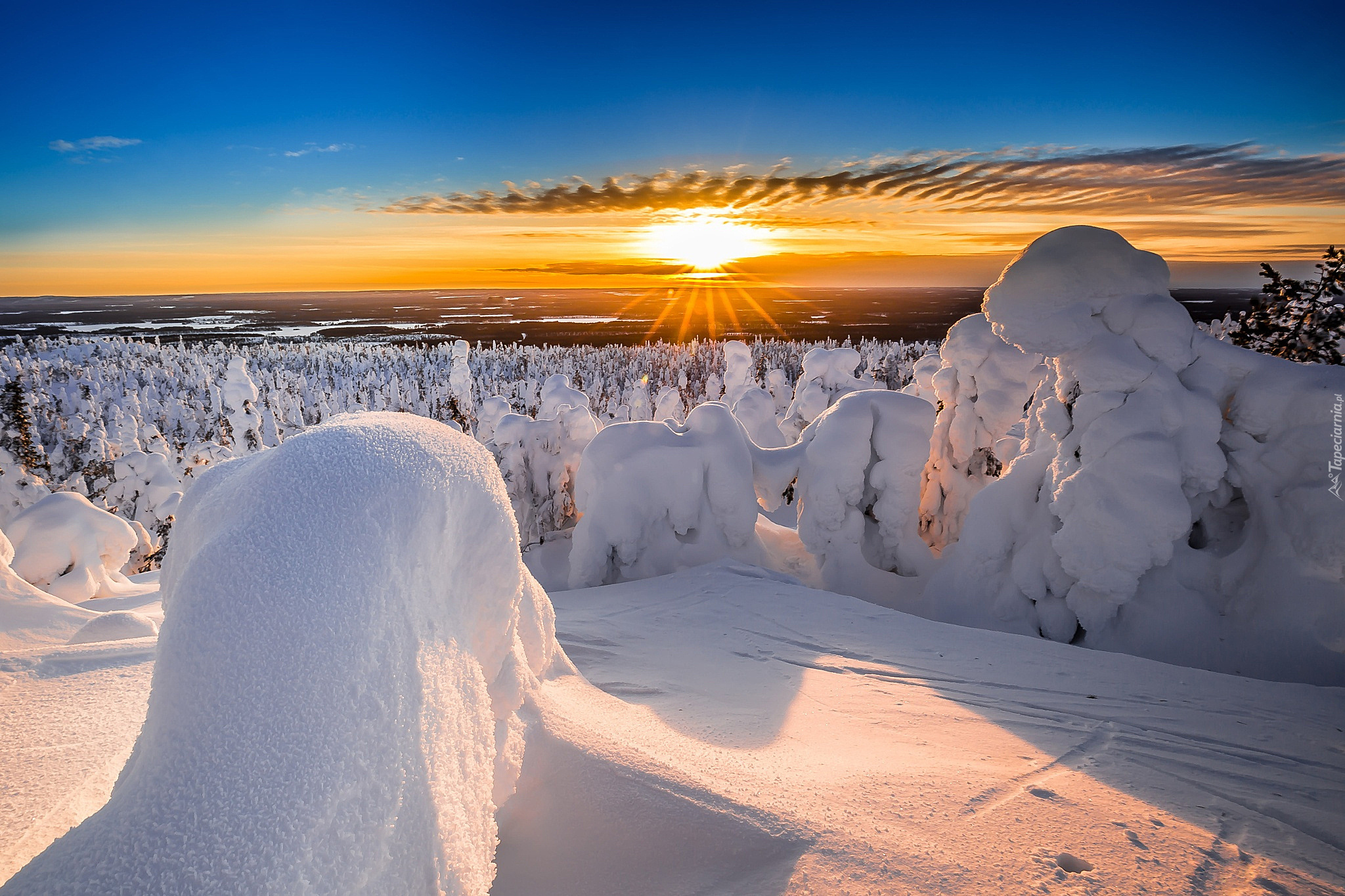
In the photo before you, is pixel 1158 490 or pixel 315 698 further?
pixel 1158 490

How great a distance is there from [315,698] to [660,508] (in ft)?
35.5

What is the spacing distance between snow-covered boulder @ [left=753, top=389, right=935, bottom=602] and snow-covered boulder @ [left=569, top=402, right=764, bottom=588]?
1.15 m

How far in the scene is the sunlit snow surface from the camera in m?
2.66

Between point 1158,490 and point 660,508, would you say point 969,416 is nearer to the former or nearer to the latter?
point 1158,490

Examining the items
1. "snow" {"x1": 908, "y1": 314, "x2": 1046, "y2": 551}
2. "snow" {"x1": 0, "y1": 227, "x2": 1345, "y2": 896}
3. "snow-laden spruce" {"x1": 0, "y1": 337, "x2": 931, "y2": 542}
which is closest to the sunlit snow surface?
"snow" {"x1": 0, "y1": 227, "x2": 1345, "y2": 896}

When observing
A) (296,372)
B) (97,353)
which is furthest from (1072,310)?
(97,353)

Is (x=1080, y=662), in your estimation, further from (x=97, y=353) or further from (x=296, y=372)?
(x=97, y=353)

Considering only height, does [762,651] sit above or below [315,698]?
below

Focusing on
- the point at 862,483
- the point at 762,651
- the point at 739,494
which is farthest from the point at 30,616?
the point at 862,483

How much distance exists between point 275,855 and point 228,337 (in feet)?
614

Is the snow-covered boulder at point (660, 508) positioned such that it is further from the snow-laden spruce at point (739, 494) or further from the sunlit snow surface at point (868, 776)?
the sunlit snow surface at point (868, 776)

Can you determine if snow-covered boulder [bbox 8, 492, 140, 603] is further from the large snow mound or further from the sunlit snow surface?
the large snow mound

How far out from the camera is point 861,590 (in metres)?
12.3

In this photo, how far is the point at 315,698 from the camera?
1.69 m
